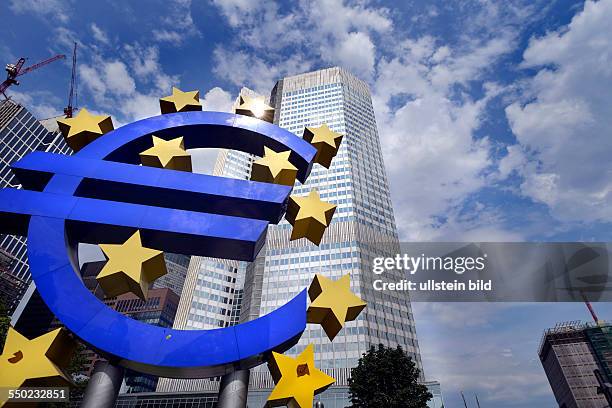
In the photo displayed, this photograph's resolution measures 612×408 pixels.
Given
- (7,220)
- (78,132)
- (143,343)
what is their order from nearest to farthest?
(143,343)
(7,220)
(78,132)

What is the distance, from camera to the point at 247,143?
12.2 meters

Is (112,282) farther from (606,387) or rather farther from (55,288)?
(606,387)

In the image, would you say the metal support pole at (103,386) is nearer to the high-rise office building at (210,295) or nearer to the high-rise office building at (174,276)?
the high-rise office building at (210,295)

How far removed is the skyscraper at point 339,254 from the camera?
59812 mm

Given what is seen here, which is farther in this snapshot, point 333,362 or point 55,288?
point 333,362

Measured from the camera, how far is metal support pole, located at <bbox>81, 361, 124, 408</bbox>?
7.15 metres

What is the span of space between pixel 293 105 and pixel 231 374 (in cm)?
10366

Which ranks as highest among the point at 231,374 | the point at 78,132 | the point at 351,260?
the point at 351,260

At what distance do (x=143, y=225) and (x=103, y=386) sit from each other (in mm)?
3725

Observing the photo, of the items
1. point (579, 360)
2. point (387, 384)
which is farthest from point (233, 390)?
point (579, 360)

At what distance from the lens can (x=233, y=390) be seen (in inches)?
293

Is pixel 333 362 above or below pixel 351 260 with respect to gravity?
below

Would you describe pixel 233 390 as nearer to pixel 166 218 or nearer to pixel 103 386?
pixel 103 386

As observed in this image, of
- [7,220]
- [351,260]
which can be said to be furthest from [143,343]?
[351,260]
